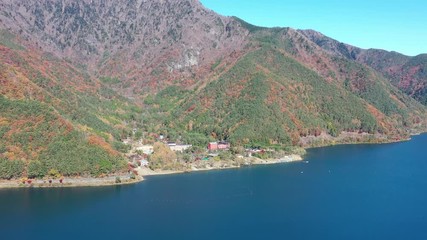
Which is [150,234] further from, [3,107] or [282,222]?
[3,107]

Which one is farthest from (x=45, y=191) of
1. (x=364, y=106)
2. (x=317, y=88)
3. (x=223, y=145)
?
(x=364, y=106)

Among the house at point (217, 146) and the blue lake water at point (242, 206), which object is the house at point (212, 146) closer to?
the house at point (217, 146)

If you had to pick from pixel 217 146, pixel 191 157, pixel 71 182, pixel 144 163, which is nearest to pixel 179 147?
pixel 217 146

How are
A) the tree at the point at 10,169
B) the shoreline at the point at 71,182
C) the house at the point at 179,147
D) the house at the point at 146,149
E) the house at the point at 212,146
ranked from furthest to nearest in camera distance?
the house at the point at 212,146
the house at the point at 179,147
the house at the point at 146,149
the tree at the point at 10,169
the shoreline at the point at 71,182

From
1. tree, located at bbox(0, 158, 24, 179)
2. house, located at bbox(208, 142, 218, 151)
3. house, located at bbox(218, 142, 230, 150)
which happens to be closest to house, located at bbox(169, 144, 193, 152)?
house, located at bbox(208, 142, 218, 151)

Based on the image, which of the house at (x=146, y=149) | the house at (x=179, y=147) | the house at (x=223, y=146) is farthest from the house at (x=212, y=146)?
the house at (x=146, y=149)

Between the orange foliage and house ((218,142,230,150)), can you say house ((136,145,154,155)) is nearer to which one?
the orange foliage
